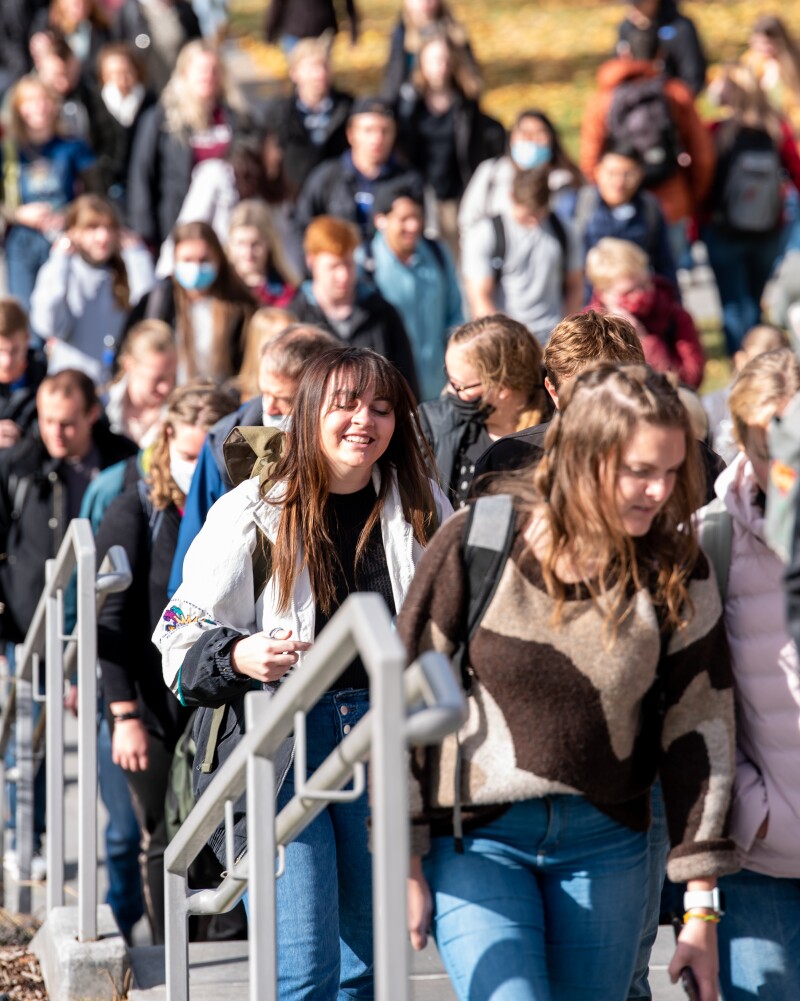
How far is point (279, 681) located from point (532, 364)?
1.57 meters

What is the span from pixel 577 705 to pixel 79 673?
1864 millimetres

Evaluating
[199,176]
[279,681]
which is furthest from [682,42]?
[279,681]

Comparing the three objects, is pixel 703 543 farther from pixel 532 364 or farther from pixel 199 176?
pixel 199 176

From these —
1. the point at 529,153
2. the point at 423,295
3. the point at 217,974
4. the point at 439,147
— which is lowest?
the point at 217,974

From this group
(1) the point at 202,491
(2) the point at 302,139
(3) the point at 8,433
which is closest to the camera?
(1) the point at 202,491

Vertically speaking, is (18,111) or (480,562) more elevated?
(18,111)

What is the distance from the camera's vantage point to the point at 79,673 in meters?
4.49

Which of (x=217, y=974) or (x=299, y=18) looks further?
(x=299, y=18)

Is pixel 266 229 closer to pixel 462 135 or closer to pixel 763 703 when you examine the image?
pixel 462 135

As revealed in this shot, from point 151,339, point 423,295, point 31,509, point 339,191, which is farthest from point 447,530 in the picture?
point 339,191

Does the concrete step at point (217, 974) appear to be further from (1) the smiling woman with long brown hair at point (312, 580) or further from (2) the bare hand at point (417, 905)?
(2) the bare hand at point (417, 905)

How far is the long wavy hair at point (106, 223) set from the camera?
8531mm

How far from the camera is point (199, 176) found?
1002 cm

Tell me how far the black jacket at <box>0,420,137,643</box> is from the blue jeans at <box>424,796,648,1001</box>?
11.7 ft
